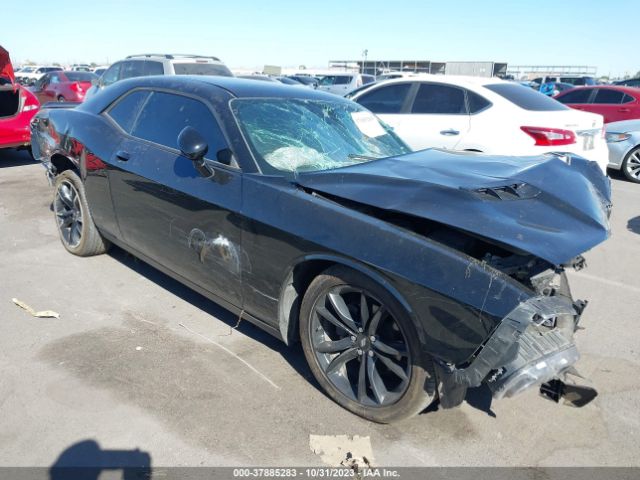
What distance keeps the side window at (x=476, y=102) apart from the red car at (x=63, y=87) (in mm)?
12172

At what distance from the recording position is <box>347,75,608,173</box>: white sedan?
6.35 metres

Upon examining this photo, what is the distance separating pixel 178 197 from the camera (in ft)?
11.0

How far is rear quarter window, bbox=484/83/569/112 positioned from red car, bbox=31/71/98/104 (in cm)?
1235

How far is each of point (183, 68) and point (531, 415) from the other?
9006mm

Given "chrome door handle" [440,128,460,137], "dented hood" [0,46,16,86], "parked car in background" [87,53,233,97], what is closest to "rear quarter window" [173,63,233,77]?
"parked car in background" [87,53,233,97]

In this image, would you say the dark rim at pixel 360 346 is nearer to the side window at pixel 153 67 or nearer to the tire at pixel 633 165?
the tire at pixel 633 165

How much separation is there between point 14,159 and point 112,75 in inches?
109

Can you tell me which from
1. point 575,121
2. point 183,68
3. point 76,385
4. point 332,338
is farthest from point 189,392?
point 183,68

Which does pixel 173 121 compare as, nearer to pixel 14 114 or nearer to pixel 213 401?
pixel 213 401

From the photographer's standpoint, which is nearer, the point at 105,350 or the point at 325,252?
the point at 325,252

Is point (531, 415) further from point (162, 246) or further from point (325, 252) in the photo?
point (162, 246)

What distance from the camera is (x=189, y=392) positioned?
2.94 meters

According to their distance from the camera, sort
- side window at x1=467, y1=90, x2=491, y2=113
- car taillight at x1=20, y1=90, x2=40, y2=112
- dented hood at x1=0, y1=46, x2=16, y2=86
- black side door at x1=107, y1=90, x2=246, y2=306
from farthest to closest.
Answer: dented hood at x1=0, y1=46, x2=16, y2=86 < car taillight at x1=20, y1=90, x2=40, y2=112 < side window at x1=467, y1=90, x2=491, y2=113 < black side door at x1=107, y1=90, x2=246, y2=306

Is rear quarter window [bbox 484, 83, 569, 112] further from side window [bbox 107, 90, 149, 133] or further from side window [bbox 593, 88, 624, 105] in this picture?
side window [bbox 593, 88, 624, 105]
